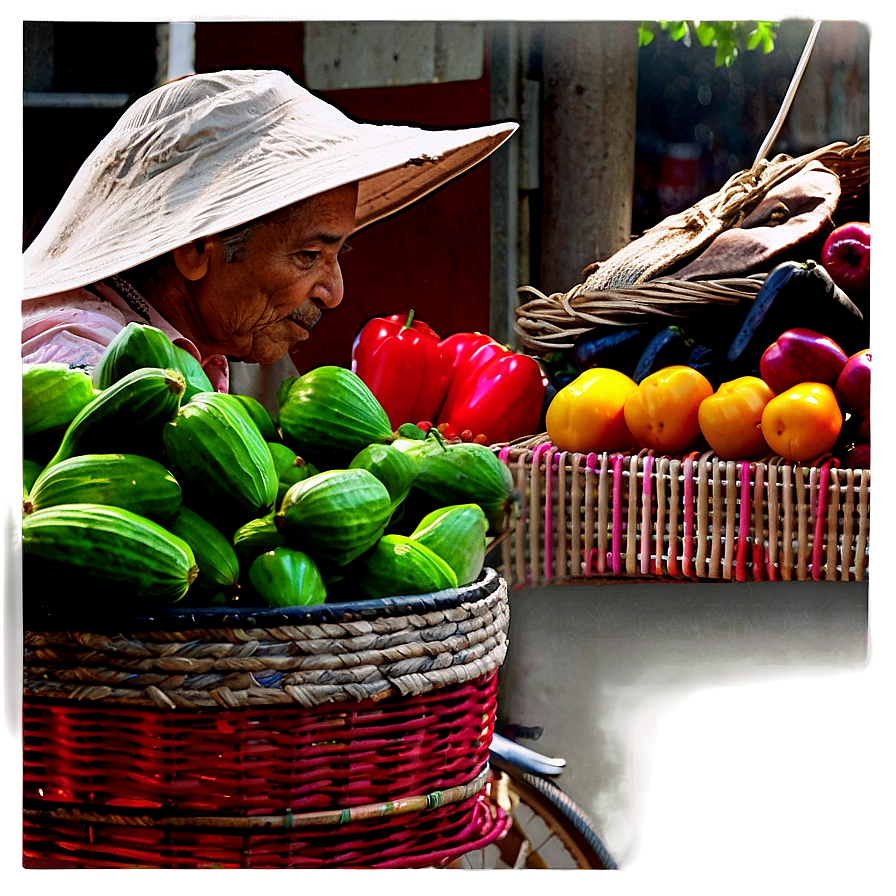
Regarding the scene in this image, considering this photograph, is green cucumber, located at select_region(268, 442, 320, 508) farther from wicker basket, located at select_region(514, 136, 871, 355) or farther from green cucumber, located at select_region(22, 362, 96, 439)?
wicker basket, located at select_region(514, 136, 871, 355)

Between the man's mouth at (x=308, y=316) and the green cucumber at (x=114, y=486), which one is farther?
the man's mouth at (x=308, y=316)

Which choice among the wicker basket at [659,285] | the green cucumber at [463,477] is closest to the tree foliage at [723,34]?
the wicker basket at [659,285]

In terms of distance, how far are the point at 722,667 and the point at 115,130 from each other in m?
0.81

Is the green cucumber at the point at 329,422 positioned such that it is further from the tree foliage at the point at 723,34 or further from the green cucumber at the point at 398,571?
the tree foliage at the point at 723,34

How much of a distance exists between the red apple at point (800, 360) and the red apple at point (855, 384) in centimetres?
1

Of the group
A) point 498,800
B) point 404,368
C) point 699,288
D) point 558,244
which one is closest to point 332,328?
point 404,368

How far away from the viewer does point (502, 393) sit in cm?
99

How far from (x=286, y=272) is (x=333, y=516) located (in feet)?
1.26

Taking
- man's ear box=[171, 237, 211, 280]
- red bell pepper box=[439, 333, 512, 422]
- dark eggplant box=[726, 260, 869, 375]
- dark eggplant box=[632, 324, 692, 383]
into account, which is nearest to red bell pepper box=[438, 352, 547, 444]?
red bell pepper box=[439, 333, 512, 422]

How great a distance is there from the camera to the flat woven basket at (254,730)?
680mm

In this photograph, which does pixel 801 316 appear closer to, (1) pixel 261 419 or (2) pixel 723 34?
(2) pixel 723 34

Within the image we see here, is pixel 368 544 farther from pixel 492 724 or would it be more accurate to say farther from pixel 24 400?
pixel 24 400

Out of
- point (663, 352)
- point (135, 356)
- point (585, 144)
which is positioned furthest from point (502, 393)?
point (135, 356)

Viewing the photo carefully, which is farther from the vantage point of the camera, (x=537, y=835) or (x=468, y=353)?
(x=468, y=353)
